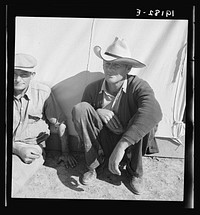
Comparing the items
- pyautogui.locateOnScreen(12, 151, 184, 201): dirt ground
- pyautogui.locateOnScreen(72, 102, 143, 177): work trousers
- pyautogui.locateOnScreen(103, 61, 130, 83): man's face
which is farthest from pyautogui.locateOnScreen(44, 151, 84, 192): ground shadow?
pyautogui.locateOnScreen(103, 61, 130, 83): man's face

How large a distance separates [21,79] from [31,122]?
42cm

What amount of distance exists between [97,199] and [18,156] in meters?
0.85

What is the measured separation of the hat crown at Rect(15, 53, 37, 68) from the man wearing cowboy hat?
0.56 meters

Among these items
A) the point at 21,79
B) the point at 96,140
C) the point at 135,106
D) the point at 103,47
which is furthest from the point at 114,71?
the point at 21,79

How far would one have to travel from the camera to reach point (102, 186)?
348 cm

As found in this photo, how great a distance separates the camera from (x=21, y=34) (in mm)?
3455

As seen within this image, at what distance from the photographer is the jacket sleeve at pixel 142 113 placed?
327cm

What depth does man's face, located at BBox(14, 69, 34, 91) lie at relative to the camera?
339 cm

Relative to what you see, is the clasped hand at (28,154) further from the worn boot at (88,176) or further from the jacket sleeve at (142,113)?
the jacket sleeve at (142,113)

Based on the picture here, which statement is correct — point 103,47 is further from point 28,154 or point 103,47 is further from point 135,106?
point 28,154

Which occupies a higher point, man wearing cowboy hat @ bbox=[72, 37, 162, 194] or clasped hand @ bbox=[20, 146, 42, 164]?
man wearing cowboy hat @ bbox=[72, 37, 162, 194]

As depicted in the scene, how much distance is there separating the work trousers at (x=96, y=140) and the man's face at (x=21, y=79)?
52 centimetres

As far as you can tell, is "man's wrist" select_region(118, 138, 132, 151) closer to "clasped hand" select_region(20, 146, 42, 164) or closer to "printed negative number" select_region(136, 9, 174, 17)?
"clasped hand" select_region(20, 146, 42, 164)

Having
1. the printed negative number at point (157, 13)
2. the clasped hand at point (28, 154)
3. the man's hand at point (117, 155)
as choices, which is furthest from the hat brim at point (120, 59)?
the clasped hand at point (28, 154)
